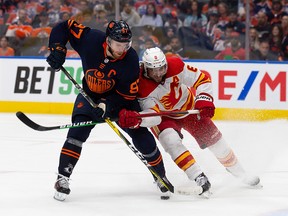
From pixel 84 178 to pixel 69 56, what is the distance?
13.8 feet

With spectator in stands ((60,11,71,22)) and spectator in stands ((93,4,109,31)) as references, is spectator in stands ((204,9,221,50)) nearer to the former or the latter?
spectator in stands ((93,4,109,31))

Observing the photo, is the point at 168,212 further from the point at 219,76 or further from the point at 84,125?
the point at 219,76

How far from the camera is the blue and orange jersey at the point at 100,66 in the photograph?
15.0ft

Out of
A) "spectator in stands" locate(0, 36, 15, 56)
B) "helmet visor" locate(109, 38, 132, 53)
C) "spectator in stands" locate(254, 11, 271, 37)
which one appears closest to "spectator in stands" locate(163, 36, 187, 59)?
"spectator in stands" locate(254, 11, 271, 37)

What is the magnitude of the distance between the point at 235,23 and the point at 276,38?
1.66 feet

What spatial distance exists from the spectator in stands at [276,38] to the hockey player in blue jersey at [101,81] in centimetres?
439

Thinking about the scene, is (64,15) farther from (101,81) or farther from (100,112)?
(100,112)

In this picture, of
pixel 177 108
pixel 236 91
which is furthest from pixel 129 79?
pixel 236 91

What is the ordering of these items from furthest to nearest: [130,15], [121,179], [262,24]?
[130,15] < [262,24] < [121,179]

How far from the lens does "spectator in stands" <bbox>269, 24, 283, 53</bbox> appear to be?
347 inches

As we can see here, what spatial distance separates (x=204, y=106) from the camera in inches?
185

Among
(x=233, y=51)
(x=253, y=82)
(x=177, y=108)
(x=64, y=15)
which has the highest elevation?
(x=177, y=108)

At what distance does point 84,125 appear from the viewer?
4.55m

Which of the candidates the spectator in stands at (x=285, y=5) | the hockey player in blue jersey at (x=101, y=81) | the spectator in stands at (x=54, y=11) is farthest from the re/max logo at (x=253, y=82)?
the hockey player in blue jersey at (x=101, y=81)
